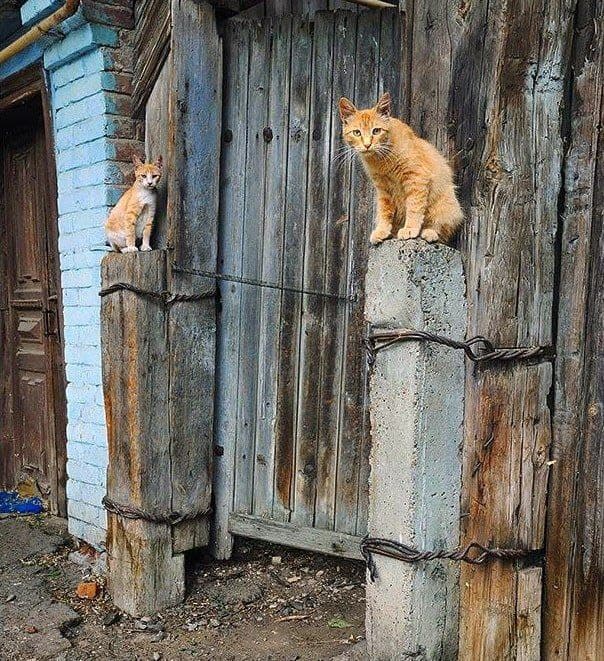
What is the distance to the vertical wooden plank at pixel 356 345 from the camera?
297 centimetres

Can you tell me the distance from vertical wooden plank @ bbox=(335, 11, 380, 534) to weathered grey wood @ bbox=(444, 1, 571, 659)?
0.99m

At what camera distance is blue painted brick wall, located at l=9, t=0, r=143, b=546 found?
3.65m

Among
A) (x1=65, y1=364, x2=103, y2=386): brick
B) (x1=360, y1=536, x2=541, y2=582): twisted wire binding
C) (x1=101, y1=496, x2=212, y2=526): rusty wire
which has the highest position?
(x1=65, y1=364, x2=103, y2=386): brick

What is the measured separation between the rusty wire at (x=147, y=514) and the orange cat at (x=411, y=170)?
6.55 ft

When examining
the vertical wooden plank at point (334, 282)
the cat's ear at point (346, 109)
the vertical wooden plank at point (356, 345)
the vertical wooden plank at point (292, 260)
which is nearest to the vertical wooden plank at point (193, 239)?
the vertical wooden plank at point (292, 260)

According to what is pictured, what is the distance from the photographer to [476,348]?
1928 millimetres

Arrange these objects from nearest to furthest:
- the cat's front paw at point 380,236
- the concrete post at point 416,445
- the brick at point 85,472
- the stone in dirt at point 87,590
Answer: the concrete post at point 416,445
the cat's front paw at point 380,236
the stone in dirt at point 87,590
the brick at point 85,472

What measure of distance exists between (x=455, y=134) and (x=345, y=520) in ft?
6.16

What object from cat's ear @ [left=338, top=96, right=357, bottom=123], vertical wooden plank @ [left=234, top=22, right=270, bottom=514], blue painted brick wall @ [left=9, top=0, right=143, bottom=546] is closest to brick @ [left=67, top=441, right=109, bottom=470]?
blue painted brick wall @ [left=9, top=0, right=143, bottom=546]

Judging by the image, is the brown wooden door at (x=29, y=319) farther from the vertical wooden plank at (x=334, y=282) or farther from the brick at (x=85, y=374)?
the vertical wooden plank at (x=334, y=282)

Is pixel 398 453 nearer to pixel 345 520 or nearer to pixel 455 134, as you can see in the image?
pixel 455 134

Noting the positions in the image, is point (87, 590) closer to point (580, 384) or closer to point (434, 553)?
point (434, 553)

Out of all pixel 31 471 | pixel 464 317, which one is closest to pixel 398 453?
pixel 464 317

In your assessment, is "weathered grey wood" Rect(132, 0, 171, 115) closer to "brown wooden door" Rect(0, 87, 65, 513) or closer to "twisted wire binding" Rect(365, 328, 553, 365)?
"brown wooden door" Rect(0, 87, 65, 513)
